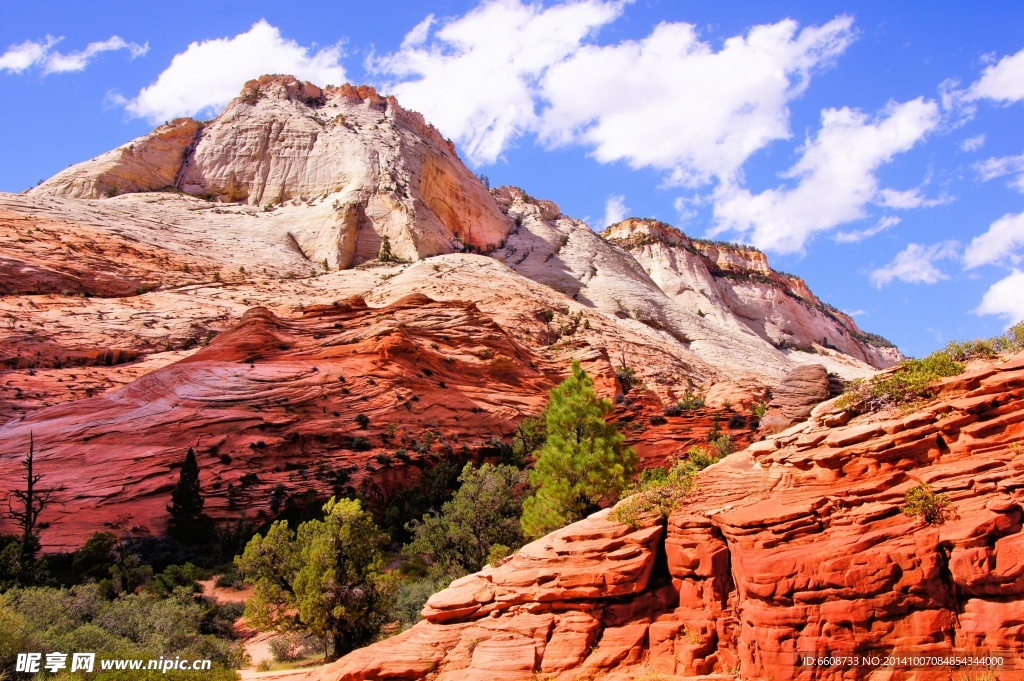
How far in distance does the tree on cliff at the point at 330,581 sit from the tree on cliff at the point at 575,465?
3.94 metres

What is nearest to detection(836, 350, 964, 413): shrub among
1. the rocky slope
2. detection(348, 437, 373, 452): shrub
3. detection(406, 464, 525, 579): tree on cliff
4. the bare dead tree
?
detection(406, 464, 525, 579): tree on cliff

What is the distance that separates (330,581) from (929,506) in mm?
12334

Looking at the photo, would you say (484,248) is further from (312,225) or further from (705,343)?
(705,343)

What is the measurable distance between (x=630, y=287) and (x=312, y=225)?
31.3 meters

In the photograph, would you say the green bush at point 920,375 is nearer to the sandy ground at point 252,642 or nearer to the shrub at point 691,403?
the sandy ground at point 252,642

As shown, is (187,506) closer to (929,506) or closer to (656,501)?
(656,501)

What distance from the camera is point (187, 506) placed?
25.4m

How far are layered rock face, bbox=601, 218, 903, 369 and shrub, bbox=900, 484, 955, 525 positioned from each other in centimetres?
7390

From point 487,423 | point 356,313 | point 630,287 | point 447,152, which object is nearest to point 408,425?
point 487,423

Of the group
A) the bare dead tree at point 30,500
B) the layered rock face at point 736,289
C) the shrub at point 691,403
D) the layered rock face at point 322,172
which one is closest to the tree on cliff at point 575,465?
the shrub at point 691,403

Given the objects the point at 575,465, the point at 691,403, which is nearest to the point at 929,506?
the point at 575,465

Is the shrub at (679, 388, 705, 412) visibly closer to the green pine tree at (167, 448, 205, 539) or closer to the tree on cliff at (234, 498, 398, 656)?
the tree on cliff at (234, 498, 398, 656)

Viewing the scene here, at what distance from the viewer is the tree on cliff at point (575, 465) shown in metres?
18.1

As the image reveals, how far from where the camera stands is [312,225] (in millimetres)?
63906
